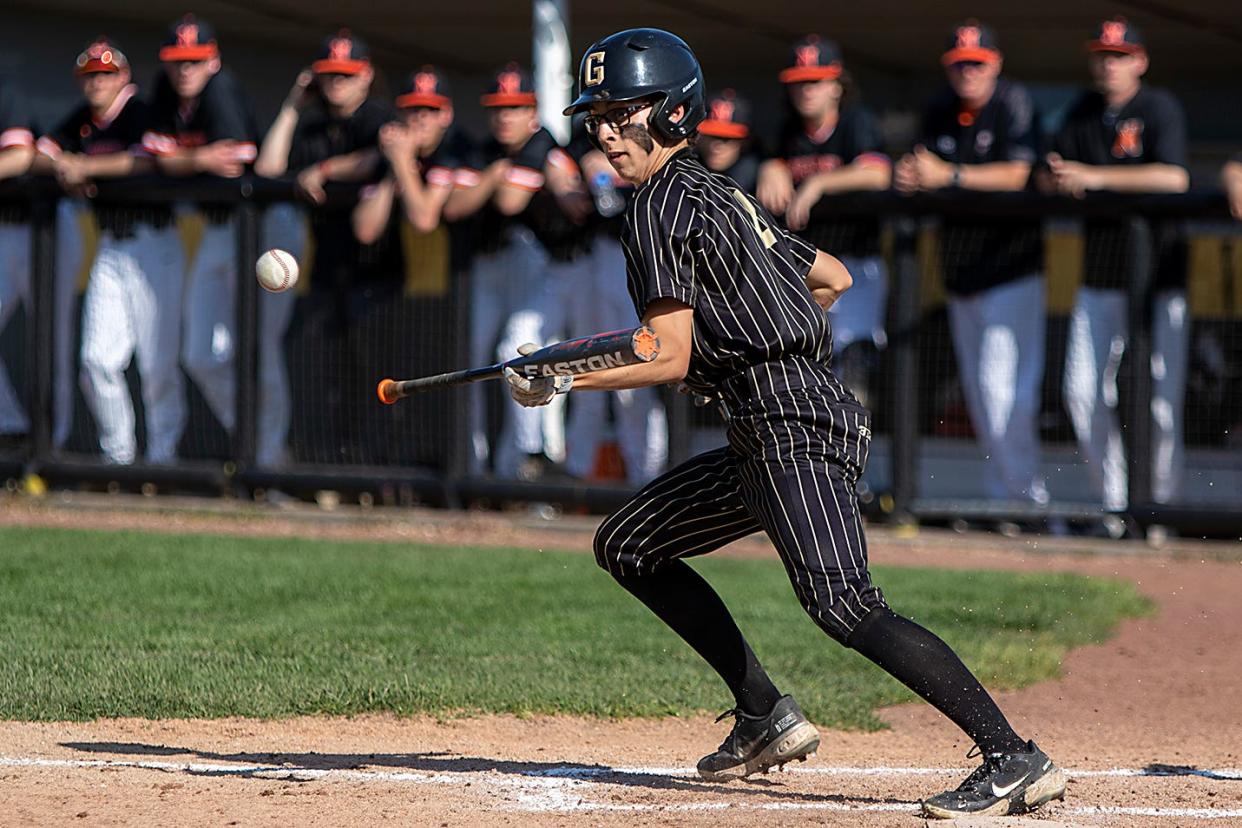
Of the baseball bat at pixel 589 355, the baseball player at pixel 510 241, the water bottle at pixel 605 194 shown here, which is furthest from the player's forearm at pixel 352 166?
the baseball bat at pixel 589 355

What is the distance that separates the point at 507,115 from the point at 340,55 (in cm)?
99

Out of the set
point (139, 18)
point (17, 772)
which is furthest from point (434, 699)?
point (139, 18)

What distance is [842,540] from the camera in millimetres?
4207

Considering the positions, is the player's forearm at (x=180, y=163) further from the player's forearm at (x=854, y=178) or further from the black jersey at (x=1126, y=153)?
the black jersey at (x=1126, y=153)

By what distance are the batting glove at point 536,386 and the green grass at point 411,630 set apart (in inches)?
73.5

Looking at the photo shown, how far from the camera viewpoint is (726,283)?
423 cm

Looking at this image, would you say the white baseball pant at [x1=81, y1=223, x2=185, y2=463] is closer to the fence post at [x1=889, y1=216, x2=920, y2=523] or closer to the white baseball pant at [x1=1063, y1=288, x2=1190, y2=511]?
the fence post at [x1=889, y1=216, x2=920, y2=523]

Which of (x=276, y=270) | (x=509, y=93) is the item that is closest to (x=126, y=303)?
(x=509, y=93)

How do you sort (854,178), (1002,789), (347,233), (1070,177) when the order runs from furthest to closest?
(347,233) → (854,178) → (1070,177) → (1002,789)

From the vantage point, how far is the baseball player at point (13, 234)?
10.1m

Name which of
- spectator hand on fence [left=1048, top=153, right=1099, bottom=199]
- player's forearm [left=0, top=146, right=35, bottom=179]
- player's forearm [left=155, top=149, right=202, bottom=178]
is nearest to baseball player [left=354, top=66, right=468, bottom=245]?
player's forearm [left=155, top=149, right=202, bottom=178]

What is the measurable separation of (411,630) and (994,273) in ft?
12.3

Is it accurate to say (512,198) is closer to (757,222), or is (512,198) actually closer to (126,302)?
(126,302)

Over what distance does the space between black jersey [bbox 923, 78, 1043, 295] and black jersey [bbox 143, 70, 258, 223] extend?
12.3 ft
